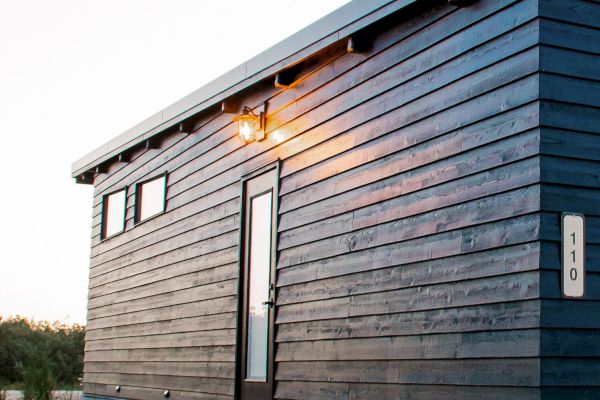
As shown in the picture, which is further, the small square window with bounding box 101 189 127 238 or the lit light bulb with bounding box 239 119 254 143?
the small square window with bounding box 101 189 127 238

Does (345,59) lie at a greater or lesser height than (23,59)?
lesser

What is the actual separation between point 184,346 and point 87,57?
8466 millimetres

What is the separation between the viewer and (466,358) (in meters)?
5.69

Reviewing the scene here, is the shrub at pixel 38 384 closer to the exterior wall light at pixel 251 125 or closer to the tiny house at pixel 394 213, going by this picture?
the tiny house at pixel 394 213

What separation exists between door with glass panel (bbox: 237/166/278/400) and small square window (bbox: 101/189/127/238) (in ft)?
13.3

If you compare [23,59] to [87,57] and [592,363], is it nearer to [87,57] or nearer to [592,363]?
[87,57]

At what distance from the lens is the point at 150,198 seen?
38.6 feet

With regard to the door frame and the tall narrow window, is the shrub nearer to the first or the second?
the door frame

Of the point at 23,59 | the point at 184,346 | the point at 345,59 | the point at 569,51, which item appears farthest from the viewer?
the point at 23,59

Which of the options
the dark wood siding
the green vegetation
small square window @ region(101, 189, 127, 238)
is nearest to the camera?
the dark wood siding

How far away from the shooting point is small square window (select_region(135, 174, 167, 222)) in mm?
11258

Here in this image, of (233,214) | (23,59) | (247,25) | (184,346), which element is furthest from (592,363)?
(23,59)

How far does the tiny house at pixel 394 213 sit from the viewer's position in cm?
529

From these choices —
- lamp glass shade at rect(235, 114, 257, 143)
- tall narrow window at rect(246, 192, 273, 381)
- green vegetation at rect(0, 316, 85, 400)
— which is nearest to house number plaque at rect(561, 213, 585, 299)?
tall narrow window at rect(246, 192, 273, 381)
